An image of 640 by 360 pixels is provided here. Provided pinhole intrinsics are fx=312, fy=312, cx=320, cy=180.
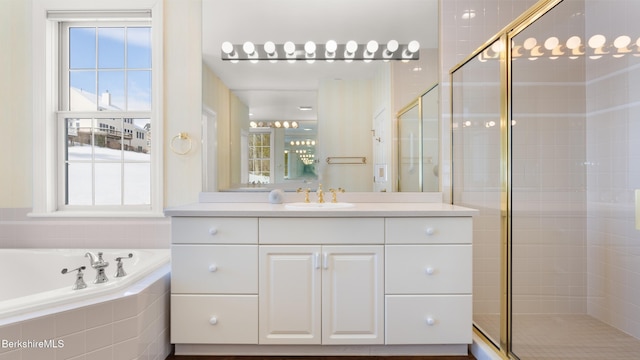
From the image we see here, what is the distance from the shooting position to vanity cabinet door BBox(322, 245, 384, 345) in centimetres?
170

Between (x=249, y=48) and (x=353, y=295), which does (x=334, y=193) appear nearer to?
(x=353, y=295)

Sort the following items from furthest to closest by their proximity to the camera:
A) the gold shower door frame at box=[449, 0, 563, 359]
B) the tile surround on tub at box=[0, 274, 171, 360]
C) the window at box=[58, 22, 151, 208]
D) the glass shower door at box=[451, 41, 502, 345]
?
1. the window at box=[58, 22, 151, 208]
2. the glass shower door at box=[451, 41, 502, 345]
3. the gold shower door frame at box=[449, 0, 563, 359]
4. the tile surround on tub at box=[0, 274, 171, 360]

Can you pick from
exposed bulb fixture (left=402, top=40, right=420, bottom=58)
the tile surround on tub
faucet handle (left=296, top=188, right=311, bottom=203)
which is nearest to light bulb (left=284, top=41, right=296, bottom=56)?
exposed bulb fixture (left=402, top=40, right=420, bottom=58)

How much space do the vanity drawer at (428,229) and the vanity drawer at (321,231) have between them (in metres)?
0.07

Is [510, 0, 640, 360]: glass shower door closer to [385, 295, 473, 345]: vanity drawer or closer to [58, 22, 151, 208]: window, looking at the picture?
[385, 295, 473, 345]: vanity drawer

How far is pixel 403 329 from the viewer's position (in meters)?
1.70

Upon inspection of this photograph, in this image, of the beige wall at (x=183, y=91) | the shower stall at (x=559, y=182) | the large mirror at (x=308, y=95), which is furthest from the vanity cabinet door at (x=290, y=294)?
the shower stall at (x=559, y=182)

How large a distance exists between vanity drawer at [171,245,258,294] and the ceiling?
996 mm

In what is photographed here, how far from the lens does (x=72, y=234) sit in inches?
88.3

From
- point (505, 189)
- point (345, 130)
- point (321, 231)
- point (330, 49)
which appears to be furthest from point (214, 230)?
point (505, 189)

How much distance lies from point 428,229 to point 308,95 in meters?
1.24

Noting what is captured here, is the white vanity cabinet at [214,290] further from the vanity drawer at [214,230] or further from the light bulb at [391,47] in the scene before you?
the light bulb at [391,47]

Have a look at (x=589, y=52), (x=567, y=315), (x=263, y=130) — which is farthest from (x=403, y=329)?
(x=589, y=52)

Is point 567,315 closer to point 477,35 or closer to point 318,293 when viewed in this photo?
point 318,293
